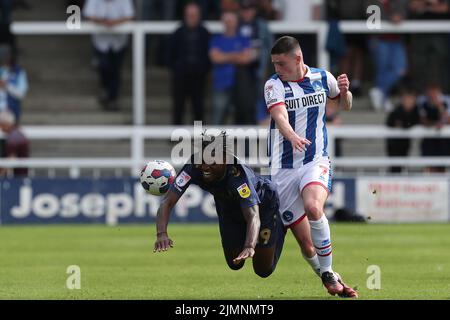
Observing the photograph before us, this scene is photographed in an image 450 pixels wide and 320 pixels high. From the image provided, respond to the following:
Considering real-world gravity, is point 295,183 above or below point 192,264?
above

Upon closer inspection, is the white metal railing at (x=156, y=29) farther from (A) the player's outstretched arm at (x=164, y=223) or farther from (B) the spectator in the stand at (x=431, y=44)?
(A) the player's outstretched arm at (x=164, y=223)

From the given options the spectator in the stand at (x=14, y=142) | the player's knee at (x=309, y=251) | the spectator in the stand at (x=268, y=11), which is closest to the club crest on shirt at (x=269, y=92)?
the player's knee at (x=309, y=251)

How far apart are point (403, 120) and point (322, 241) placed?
12034 millimetres

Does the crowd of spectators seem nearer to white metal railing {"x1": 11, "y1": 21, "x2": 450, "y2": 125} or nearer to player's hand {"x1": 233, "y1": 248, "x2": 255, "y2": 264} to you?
white metal railing {"x1": 11, "y1": 21, "x2": 450, "y2": 125}

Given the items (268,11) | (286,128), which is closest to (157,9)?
(268,11)

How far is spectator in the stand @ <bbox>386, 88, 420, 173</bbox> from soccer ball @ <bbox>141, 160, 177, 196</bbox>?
11.7 meters

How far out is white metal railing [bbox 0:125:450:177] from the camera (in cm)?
2258

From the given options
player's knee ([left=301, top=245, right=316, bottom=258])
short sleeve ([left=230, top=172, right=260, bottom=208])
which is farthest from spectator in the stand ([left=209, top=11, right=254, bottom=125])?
short sleeve ([left=230, top=172, right=260, bottom=208])

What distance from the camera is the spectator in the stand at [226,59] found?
23.0m

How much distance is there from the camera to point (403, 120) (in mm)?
23438

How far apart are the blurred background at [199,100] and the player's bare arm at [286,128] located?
31.9 feet

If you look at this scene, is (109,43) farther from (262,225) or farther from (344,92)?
(344,92)

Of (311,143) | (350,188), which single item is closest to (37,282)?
(311,143)
